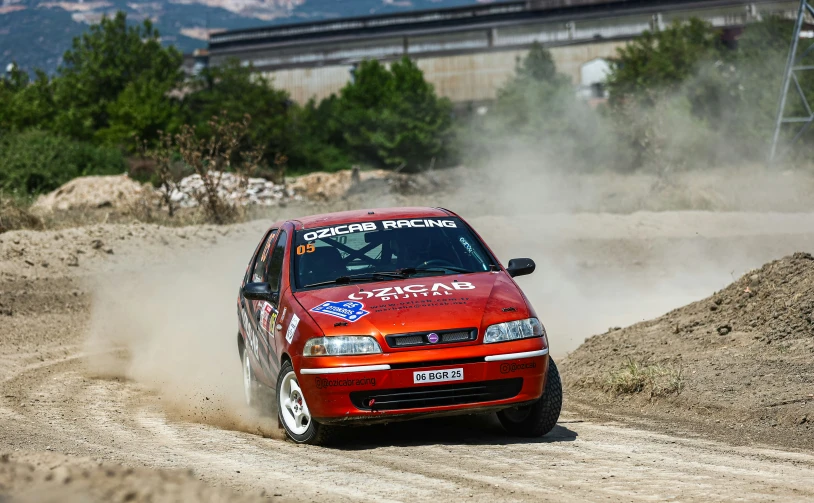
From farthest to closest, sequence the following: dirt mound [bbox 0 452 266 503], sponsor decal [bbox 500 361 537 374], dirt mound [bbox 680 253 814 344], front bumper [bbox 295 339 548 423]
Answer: dirt mound [bbox 680 253 814 344] < sponsor decal [bbox 500 361 537 374] < front bumper [bbox 295 339 548 423] < dirt mound [bbox 0 452 266 503]

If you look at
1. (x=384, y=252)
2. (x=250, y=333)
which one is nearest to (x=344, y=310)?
(x=384, y=252)

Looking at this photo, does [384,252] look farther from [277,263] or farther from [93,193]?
[93,193]

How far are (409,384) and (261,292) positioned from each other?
1.66 metres

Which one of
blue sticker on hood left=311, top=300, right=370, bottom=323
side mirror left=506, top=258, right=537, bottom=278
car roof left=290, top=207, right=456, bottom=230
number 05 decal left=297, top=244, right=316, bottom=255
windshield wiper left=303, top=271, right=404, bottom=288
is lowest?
side mirror left=506, top=258, right=537, bottom=278

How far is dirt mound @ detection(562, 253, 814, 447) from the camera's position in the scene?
8430 mm

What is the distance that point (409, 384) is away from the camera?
704 centimetres

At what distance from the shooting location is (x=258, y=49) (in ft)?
299

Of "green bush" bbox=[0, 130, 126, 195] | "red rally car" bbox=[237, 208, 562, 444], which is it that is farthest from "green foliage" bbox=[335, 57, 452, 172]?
"red rally car" bbox=[237, 208, 562, 444]

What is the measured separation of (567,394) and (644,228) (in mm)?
16198

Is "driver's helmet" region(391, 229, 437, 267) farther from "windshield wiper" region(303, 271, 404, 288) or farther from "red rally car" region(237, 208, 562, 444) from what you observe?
"windshield wiper" region(303, 271, 404, 288)

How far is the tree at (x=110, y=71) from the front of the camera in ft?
228

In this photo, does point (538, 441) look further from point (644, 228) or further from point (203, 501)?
point (644, 228)

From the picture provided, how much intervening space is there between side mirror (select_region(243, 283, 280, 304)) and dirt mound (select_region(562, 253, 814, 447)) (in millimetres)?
3093

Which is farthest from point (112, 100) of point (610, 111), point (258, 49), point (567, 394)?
point (567, 394)
